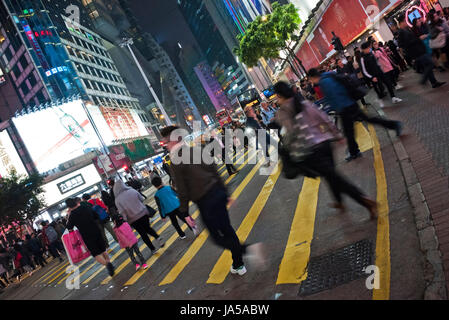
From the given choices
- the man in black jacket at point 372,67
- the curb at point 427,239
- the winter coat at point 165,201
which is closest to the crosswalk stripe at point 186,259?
the winter coat at point 165,201

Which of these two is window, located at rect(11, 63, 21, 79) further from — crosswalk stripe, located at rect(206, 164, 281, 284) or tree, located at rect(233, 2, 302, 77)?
crosswalk stripe, located at rect(206, 164, 281, 284)

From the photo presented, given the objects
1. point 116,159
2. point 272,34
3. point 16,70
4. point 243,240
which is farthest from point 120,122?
point 243,240

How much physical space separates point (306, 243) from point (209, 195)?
1529 millimetres

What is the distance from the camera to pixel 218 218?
4363 mm

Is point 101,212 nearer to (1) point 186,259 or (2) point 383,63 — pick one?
(1) point 186,259

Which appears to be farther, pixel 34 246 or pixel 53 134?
pixel 53 134

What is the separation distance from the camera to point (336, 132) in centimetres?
456

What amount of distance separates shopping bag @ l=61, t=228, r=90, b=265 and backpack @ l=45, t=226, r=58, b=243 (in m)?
10.6

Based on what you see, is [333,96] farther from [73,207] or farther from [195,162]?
[73,207]

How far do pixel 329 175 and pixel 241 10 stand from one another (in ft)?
276

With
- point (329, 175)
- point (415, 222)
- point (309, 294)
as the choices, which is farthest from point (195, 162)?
point (415, 222)

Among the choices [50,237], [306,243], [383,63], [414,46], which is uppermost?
[50,237]

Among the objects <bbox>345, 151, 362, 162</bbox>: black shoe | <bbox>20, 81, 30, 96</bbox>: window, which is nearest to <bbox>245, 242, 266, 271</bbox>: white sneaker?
<bbox>345, 151, 362, 162</bbox>: black shoe

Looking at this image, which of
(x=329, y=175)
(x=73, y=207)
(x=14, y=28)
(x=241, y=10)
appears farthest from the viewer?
(x=241, y=10)
